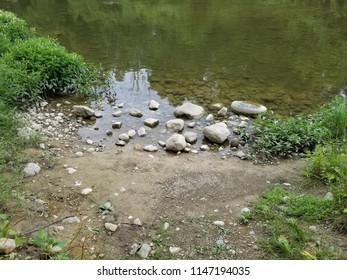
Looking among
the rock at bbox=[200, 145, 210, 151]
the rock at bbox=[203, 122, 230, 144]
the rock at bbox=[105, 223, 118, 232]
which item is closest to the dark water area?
the rock at bbox=[203, 122, 230, 144]

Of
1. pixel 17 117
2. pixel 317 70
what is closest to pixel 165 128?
pixel 17 117

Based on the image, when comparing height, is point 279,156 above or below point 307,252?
below

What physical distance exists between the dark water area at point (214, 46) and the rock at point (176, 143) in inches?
63.7

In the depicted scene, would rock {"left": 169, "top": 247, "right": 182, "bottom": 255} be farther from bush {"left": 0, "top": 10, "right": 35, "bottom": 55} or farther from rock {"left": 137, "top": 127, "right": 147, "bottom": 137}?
bush {"left": 0, "top": 10, "right": 35, "bottom": 55}

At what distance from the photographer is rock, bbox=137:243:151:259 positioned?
143 inches

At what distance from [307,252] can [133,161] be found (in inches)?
111

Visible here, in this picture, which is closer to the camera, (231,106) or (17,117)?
(17,117)

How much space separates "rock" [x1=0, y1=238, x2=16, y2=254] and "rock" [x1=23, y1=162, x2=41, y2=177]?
156cm

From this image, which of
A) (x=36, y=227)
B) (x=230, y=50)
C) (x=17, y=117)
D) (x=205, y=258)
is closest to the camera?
(x=205, y=258)

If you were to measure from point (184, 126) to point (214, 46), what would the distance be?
15.5 ft

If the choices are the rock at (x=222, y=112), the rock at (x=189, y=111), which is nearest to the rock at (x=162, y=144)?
the rock at (x=189, y=111)

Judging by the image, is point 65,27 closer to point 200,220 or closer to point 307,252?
point 200,220

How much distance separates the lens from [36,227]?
3893 mm

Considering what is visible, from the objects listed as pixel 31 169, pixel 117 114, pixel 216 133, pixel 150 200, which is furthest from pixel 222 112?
pixel 31 169
